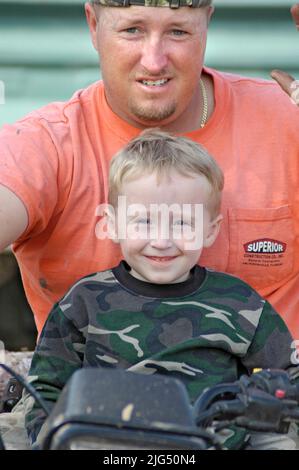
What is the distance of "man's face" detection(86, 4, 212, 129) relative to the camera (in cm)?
284

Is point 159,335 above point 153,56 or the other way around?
the other way around

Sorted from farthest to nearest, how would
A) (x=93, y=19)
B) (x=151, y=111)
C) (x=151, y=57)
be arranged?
(x=93, y=19), (x=151, y=111), (x=151, y=57)

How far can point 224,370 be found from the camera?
2578 millimetres

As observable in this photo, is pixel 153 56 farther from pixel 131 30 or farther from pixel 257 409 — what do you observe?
pixel 257 409

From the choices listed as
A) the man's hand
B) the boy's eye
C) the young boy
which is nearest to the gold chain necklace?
the man's hand

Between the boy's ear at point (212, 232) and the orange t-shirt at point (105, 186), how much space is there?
0.21 m

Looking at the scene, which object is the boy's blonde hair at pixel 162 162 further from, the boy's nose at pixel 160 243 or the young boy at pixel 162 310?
the boy's nose at pixel 160 243

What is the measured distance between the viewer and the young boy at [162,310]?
255 cm

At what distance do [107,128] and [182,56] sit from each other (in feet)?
1.12

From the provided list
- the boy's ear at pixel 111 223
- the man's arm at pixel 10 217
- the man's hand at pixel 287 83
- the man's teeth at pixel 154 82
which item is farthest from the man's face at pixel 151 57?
the man's arm at pixel 10 217

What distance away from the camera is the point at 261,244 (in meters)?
3.07

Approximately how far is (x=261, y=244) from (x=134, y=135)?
50cm

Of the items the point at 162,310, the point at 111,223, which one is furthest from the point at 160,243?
the point at 111,223

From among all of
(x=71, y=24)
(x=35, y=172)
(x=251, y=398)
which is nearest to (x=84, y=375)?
(x=251, y=398)
